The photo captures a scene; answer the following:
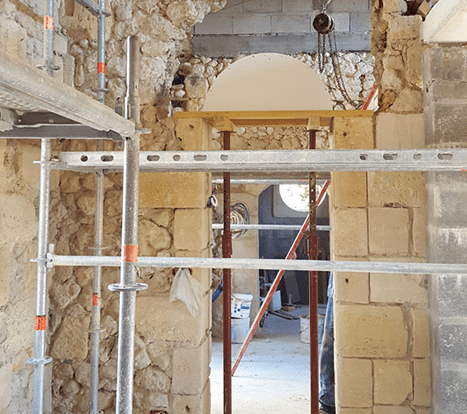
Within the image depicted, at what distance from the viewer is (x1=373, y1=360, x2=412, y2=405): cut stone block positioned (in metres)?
3.28

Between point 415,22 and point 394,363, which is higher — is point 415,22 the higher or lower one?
the higher one

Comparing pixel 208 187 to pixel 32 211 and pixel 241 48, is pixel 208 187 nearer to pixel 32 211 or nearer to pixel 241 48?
pixel 32 211

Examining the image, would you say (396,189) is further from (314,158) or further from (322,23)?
(322,23)

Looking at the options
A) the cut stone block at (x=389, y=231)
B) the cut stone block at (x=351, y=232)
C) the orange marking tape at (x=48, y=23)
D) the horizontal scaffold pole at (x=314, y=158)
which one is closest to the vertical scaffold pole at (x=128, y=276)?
the horizontal scaffold pole at (x=314, y=158)

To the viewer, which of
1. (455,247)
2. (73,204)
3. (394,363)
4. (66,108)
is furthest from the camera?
(73,204)

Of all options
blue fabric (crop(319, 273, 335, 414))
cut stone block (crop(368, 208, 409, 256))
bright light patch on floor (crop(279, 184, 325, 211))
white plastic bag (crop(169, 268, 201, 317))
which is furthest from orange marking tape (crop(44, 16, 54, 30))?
bright light patch on floor (crop(279, 184, 325, 211))

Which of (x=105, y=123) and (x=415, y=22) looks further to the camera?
(x=415, y=22)

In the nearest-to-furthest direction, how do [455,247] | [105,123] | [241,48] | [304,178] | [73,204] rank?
[105,123], [455,247], [73,204], [304,178], [241,48]

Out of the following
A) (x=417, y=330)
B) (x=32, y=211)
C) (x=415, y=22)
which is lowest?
(x=417, y=330)

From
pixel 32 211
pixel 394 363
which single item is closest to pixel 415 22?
pixel 394 363

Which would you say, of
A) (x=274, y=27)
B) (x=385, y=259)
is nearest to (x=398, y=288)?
(x=385, y=259)

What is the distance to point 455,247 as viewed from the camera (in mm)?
3105

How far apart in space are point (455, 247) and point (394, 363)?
95 centimetres

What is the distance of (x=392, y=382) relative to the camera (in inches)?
130
